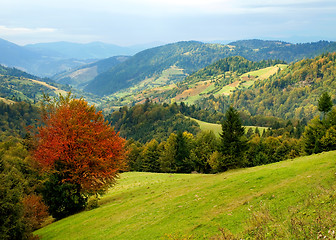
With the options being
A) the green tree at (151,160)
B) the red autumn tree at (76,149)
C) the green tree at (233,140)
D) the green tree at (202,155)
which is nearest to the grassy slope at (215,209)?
the red autumn tree at (76,149)

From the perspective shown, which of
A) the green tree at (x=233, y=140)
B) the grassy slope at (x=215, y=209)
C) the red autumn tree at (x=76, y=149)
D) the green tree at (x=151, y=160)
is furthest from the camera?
the green tree at (x=151, y=160)

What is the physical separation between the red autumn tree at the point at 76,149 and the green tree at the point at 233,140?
23.1 meters

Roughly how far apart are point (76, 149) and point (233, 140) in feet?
97.7

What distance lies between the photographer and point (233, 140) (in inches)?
1986

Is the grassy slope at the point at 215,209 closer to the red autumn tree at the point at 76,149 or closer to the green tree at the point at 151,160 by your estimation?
the red autumn tree at the point at 76,149

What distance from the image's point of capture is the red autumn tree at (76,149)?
3347 cm

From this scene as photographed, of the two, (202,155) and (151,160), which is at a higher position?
(202,155)

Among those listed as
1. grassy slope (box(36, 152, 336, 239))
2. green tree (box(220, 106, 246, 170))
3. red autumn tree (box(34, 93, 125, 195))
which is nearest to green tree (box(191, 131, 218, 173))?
green tree (box(220, 106, 246, 170))

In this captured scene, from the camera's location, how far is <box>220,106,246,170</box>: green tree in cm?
4962

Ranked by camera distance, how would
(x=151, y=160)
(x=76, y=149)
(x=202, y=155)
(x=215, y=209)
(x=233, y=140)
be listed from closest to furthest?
(x=215, y=209)
(x=76, y=149)
(x=233, y=140)
(x=202, y=155)
(x=151, y=160)

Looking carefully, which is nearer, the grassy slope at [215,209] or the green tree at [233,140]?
the grassy slope at [215,209]

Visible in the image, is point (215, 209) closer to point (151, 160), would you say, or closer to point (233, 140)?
point (233, 140)

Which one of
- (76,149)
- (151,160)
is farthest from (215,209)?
(151,160)

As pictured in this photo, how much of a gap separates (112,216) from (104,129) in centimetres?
1397
